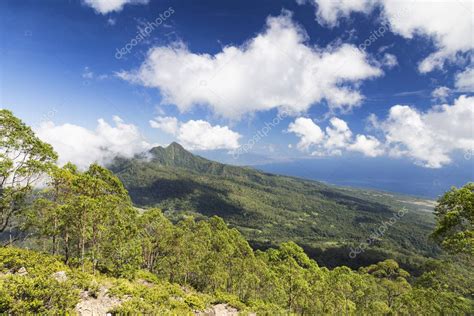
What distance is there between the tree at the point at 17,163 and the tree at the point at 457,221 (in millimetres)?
29591

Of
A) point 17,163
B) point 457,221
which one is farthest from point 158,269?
point 457,221

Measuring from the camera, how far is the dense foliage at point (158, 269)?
1565cm

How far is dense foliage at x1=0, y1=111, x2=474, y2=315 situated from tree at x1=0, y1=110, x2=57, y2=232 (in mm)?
929

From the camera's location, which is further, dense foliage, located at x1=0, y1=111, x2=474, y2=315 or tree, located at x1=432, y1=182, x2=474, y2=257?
dense foliage, located at x1=0, y1=111, x2=474, y2=315

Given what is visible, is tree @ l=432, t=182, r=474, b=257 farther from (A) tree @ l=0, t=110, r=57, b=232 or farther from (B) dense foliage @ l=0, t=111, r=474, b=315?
(A) tree @ l=0, t=110, r=57, b=232

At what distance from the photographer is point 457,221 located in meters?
15.7

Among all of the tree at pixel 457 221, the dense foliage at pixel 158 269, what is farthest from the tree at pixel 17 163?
the tree at pixel 457 221

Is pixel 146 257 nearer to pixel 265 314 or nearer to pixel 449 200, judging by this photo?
pixel 265 314

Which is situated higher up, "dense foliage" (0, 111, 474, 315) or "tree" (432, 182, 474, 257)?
"tree" (432, 182, 474, 257)

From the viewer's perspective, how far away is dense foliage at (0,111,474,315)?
1565cm

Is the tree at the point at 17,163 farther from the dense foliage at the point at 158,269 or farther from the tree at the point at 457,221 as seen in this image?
the tree at the point at 457,221

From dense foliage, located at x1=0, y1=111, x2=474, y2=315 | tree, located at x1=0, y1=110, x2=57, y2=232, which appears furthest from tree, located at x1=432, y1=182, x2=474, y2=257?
tree, located at x1=0, y1=110, x2=57, y2=232

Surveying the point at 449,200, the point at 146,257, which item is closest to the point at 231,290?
the point at 146,257

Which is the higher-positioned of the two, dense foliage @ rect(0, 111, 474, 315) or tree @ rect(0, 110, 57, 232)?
tree @ rect(0, 110, 57, 232)
